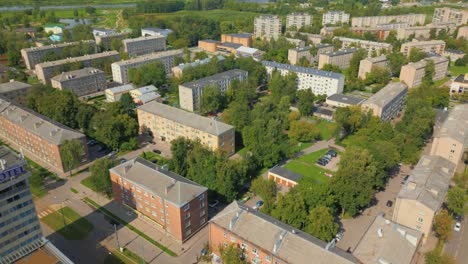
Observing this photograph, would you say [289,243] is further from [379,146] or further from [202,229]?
[379,146]

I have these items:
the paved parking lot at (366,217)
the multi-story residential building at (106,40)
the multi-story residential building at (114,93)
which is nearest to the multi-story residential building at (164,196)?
the paved parking lot at (366,217)

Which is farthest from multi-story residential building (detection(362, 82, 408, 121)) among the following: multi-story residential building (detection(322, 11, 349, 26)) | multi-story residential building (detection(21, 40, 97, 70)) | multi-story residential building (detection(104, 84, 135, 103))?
multi-story residential building (detection(322, 11, 349, 26))

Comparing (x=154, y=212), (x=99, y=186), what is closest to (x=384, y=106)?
(x=154, y=212)

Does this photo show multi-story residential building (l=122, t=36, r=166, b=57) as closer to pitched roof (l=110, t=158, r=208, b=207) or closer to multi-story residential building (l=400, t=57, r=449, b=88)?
multi-story residential building (l=400, t=57, r=449, b=88)

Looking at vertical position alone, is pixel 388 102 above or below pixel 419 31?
below

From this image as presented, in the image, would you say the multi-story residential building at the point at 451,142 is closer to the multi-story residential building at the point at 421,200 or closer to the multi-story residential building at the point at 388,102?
the multi-story residential building at the point at 421,200

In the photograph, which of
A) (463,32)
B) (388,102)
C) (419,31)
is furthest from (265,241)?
(463,32)

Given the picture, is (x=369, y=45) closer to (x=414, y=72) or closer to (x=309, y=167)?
(x=414, y=72)
